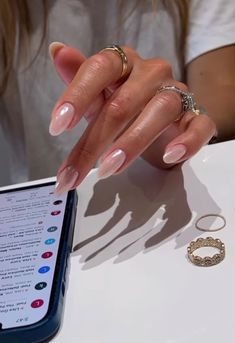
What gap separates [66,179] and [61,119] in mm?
44

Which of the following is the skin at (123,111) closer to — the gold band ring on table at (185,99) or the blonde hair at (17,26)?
the gold band ring on table at (185,99)

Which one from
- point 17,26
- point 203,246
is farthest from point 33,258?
point 17,26

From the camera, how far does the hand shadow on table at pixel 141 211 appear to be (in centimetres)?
38

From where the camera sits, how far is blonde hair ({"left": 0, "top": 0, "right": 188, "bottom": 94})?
0.65 metres

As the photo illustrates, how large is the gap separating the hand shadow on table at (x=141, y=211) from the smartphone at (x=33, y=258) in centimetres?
→ 2

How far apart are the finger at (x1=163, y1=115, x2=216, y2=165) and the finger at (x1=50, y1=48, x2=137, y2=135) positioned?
0.07 meters

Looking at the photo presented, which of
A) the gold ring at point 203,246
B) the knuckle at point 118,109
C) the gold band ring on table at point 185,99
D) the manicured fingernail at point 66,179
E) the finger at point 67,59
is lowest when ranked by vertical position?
the gold ring at point 203,246

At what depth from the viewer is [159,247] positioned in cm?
38

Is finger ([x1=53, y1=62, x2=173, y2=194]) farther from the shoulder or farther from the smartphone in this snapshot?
the shoulder

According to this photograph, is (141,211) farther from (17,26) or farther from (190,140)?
(17,26)

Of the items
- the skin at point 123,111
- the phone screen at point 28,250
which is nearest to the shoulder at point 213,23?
the skin at point 123,111

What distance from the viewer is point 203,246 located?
37 centimetres

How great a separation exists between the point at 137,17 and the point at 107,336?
458 mm

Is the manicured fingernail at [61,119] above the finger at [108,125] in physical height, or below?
above
